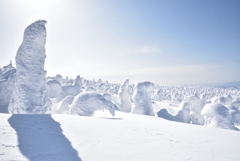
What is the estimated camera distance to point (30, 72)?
44.0ft

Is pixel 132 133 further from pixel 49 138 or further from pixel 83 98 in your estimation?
pixel 83 98

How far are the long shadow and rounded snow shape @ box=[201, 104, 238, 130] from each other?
594 inches

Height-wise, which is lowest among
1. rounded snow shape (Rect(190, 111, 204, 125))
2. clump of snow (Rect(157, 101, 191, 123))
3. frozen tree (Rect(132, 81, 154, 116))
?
rounded snow shape (Rect(190, 111, 204, 125))

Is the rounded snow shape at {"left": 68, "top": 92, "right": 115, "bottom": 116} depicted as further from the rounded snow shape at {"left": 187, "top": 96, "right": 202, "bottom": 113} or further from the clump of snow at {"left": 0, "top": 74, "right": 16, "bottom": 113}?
the rounded snow shape at {"left": 187, "top": 96, "right": 202, "bottom": 113}

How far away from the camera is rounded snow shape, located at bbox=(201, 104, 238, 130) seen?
1556 cm

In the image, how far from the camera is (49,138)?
521 centimetres

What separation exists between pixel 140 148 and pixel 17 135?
13.1ft

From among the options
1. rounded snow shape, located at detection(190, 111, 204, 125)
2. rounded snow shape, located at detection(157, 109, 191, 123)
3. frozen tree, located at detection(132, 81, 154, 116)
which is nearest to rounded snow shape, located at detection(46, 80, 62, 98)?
frozen tree, located at detection(132, 81, 154, 116)

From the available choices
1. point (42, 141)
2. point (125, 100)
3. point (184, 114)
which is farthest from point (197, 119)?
point (42, 141)

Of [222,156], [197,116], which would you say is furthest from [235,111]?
[222,156]

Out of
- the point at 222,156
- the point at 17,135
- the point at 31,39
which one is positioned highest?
the point at 31,39

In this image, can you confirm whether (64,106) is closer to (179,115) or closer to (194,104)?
(179,115)

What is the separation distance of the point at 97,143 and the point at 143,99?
1619cm

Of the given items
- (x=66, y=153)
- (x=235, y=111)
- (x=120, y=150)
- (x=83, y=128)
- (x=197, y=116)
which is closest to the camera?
(x=66, y=153)
